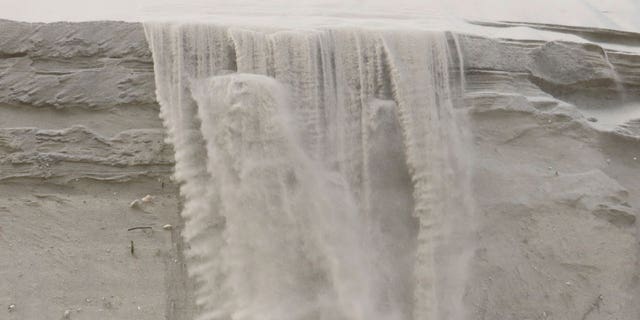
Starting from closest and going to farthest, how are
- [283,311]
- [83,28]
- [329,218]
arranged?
1. [283,311]
2. [329,218]
3. [83,28]

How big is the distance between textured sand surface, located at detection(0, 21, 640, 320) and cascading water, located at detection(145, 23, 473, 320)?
14cm

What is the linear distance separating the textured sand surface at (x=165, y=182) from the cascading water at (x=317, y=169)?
0.14 meters

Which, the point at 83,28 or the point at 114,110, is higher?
the point at 83,28

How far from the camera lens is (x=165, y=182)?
3082 millimetres

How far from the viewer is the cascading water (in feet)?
9.64

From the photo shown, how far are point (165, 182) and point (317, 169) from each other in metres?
0.74

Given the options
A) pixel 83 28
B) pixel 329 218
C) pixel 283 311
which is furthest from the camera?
pixel 83 28

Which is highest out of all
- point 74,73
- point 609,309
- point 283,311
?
point 74,73

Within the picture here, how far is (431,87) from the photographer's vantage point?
3.33 m

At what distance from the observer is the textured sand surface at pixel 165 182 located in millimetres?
2896

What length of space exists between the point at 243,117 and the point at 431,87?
1.02m

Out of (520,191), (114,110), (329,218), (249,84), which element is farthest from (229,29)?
(520,191)

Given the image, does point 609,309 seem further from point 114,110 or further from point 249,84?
point 114,110

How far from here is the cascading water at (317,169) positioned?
2938mm
